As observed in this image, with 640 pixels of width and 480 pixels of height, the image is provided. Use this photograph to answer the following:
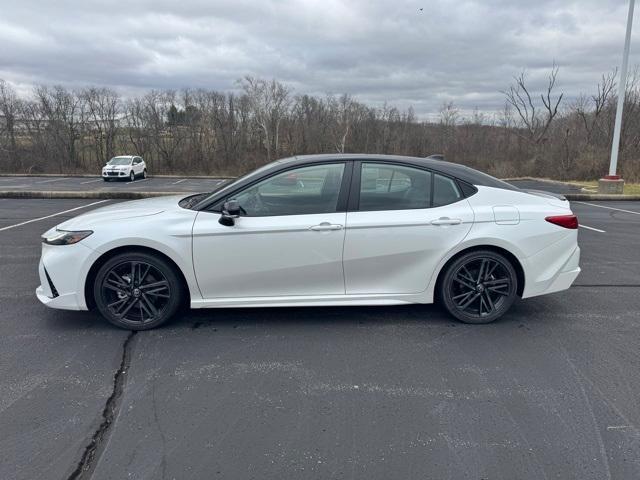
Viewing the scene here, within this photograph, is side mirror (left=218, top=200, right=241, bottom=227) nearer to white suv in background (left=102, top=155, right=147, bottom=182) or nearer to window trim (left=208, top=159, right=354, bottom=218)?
window trim (left=208, top=159, right=354, bottom=218)

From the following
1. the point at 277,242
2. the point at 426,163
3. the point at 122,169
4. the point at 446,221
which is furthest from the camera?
the point at 122,169

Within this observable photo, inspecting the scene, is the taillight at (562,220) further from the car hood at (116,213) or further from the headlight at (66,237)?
the headlight at (66,237)

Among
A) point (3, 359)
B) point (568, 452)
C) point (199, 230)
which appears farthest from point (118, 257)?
point (568, 452)

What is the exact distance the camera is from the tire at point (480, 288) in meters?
3.99

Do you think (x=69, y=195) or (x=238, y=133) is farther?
(x=238, y=133)

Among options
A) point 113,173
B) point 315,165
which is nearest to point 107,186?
point 113,173

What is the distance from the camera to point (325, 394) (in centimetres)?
293

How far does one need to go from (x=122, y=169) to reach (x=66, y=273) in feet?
83.4

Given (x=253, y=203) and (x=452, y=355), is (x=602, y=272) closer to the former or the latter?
(x=452, y=355)

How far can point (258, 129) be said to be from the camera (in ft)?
132

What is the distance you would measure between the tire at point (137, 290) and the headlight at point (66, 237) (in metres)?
0.30

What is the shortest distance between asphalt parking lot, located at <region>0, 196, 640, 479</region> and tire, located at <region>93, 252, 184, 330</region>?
0.16 meters

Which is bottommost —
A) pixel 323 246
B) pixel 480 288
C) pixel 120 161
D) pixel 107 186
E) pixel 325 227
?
pixel 107 186

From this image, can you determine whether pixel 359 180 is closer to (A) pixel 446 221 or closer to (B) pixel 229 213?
(A) pixel 446 221
